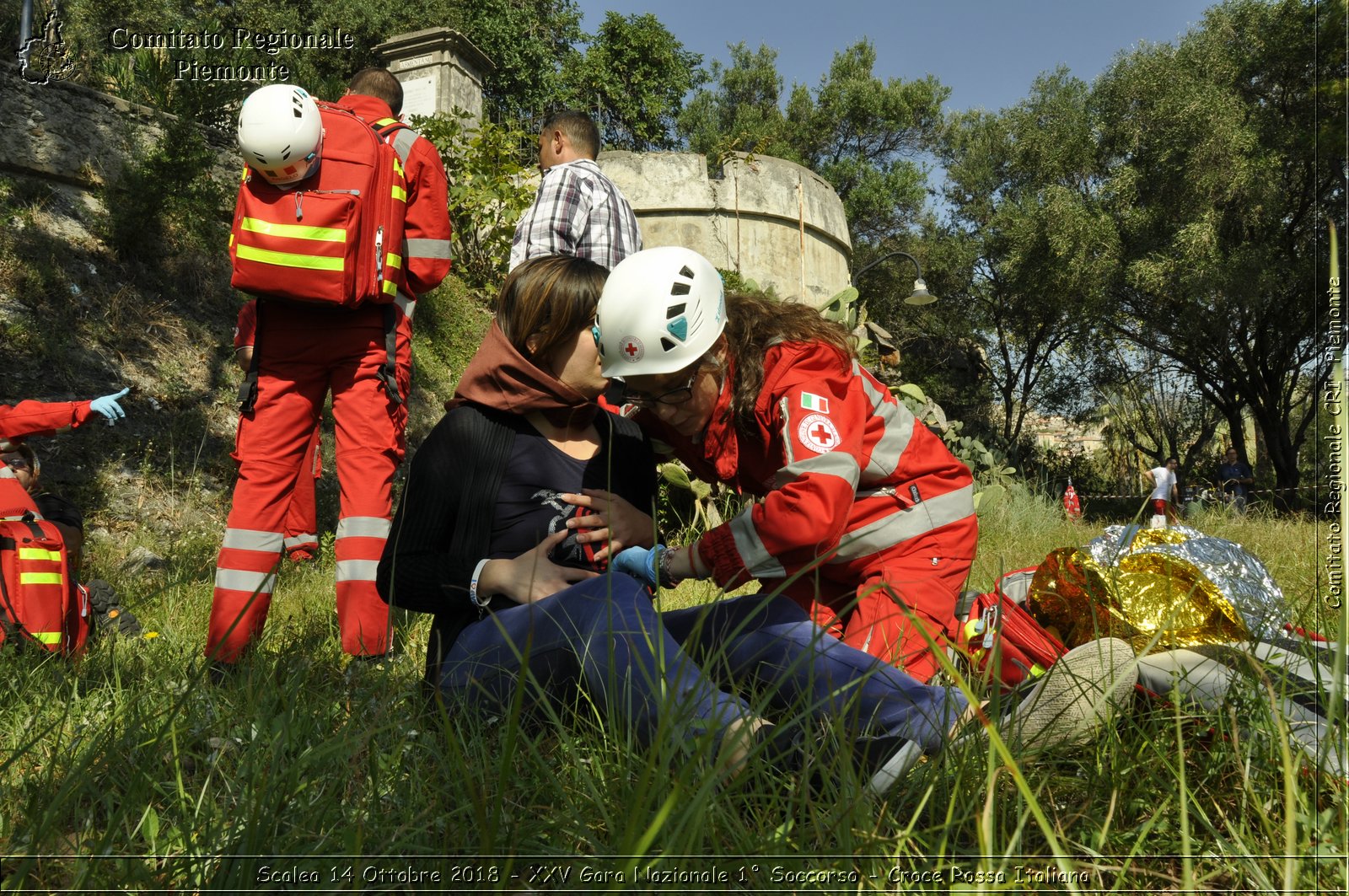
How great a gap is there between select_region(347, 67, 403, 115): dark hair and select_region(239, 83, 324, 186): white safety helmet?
0.96 metres

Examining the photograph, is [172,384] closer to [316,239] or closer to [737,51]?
[316,239]

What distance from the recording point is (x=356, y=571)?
305cm

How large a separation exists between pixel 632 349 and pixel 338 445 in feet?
5.20

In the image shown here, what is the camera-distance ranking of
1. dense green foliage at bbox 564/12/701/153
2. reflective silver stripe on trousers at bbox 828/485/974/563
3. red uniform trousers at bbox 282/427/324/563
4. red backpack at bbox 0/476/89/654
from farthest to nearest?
dense green foliage at bbox 564/12/701/153 → red uniform trousers at bbox 282/427/324/563 → red backpack at bbox 0/476/89/654 → reflective silver stripe on trousers at bbox 828/485/974/563

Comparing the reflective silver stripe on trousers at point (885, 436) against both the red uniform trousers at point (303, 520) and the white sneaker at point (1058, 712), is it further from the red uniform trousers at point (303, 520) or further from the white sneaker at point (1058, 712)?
the red uniform trousers at point (303, 520)

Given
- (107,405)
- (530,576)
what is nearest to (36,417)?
(107,405)

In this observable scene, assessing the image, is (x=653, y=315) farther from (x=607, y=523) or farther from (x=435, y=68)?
(x=435, y=68)

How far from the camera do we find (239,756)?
173 cm

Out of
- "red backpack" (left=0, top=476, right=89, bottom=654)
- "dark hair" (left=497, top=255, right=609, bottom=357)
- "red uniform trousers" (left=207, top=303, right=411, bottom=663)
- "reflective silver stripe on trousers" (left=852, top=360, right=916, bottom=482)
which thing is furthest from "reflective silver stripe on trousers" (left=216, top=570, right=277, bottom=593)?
"reflective silver stripe on trousers" (left=852, top=360, right=916, bottom=482)

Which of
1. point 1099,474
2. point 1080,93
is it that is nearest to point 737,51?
point 1080,93

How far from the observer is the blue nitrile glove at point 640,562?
220 centimetres

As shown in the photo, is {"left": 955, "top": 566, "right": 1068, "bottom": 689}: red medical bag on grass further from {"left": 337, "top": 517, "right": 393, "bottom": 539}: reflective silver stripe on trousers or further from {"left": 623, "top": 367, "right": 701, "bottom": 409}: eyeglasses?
{"left": 337, "top": 517, "right": 393, "bottom": 539}: reflective silver stripe on trousers

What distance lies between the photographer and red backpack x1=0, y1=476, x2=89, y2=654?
9.29 feet

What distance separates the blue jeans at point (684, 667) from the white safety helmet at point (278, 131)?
190cm
